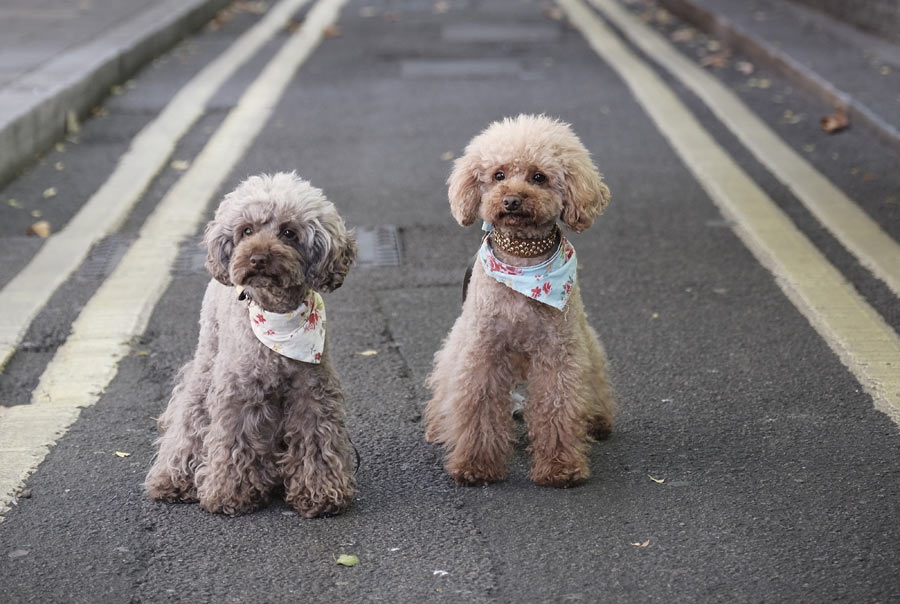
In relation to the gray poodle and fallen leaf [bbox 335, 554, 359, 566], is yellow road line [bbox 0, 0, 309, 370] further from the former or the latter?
fallen leaf [bbox 335, 554, 359, 566]

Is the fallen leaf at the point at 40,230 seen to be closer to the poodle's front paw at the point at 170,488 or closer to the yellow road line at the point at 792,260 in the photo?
the poodle's front paw at the point at 170,488

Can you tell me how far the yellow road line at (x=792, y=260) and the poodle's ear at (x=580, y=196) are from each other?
148cm

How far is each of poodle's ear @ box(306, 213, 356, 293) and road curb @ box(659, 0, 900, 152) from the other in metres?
5.82

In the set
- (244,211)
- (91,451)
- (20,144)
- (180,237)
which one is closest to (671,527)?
(244,211)

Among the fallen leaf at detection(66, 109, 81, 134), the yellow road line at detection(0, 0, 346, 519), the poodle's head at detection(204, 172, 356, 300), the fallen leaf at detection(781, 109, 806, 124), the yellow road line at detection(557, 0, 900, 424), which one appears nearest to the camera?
the poodle's head at detection(204, 172, 356, 300)

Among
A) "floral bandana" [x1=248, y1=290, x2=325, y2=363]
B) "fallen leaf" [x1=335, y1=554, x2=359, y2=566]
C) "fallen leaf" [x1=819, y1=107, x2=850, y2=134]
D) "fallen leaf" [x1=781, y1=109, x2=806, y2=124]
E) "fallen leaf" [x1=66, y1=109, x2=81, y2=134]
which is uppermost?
"floral bandana" [x1=248, y1=290, x2=325, y2=363]

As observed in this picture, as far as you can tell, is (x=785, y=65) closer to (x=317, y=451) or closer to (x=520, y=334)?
(x=520, y=334)

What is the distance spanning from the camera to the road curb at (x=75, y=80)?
828 cm

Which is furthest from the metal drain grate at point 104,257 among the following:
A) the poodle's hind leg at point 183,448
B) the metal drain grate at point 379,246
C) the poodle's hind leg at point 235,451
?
the poodle's hind leg at point 235,451

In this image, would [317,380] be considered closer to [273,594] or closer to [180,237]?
[273,594]

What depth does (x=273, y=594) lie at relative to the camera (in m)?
3.40

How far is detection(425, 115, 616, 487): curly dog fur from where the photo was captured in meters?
3.94

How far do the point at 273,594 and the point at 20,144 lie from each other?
18.7 feet

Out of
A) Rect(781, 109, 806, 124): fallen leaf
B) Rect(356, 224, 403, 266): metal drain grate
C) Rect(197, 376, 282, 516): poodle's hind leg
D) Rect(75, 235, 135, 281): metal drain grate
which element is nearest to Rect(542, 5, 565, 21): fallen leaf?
Rect(781, 109, 806, 124): fallen leaf
